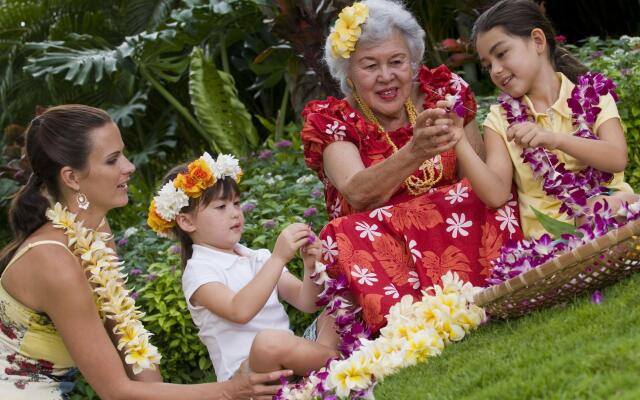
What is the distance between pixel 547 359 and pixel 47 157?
80.2 inches

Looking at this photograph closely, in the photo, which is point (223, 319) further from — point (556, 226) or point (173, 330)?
point (556, 226)

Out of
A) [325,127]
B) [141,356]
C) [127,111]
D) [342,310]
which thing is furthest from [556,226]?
[127,111]

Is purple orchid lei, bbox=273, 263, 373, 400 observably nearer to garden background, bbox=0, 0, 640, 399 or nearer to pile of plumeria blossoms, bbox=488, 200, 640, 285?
garden background, bbox=0, 0, 640, 399

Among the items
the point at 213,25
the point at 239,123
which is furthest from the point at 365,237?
the point at 213,25

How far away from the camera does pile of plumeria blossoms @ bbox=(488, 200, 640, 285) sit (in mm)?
3256

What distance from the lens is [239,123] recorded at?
7.61 m

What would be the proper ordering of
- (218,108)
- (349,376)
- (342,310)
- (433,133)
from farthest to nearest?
1. (218,108)
2. (342,310)
3. (433,133)
4. (349,376)

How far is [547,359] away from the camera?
2.84 m

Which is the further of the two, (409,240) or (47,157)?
(409,240)

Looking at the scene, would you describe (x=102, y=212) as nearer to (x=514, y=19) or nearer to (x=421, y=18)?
(x=514, y=19)

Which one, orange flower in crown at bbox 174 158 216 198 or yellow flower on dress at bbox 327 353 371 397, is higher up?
orange flower in crown at bbox 174 158 216 198

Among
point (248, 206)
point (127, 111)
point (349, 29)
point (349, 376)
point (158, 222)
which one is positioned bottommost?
point (127, 111)

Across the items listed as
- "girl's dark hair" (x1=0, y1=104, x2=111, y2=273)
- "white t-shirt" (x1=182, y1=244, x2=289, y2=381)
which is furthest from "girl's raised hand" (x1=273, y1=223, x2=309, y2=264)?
"girl's dark hair" (x1=0, y1=104, x2=111, y2=273)

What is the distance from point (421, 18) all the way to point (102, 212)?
196 inches
